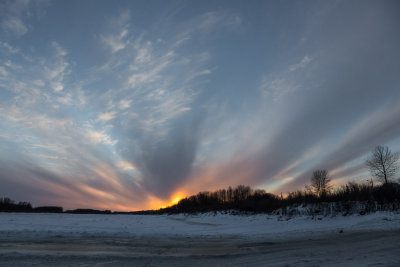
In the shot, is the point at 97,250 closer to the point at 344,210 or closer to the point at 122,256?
the point at 122,256

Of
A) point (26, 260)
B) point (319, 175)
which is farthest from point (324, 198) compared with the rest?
point (319, 175)

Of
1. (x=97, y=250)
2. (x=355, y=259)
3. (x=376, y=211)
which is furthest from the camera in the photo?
(x=376, y=211)

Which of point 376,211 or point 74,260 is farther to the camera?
point 376,211

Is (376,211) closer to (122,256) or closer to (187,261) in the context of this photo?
(187,261)

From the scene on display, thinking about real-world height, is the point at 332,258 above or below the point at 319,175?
below

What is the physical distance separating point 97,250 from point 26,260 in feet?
8.56

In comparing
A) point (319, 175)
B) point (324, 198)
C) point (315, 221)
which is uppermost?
point (319, 175)

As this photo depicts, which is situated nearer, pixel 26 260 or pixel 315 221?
pixel 26 260

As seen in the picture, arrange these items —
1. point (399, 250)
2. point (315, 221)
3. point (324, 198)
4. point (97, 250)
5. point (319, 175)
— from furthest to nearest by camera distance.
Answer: point (319, 175)
point (324, 198)
point (315, 221)
point (97, 250)
point (399, 250)

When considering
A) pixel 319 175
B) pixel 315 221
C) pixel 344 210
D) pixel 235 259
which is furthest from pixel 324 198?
pixel 319 175

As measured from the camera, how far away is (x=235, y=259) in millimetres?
8234

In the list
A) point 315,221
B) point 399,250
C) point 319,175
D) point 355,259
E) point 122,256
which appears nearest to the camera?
point 355,259

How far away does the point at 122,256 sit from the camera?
889cm

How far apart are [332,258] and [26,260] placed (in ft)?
33.2
